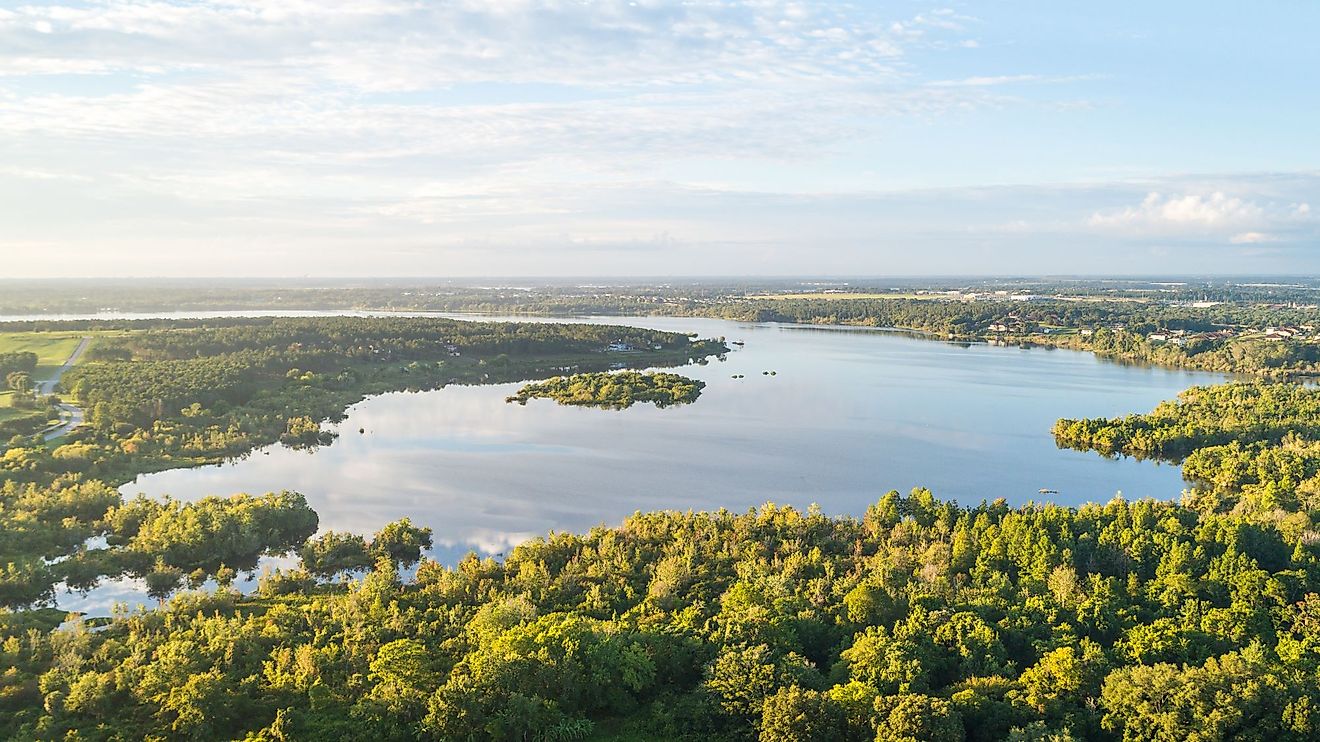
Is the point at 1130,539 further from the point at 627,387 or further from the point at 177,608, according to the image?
the point at 627,387

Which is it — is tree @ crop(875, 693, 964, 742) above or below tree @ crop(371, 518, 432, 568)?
above

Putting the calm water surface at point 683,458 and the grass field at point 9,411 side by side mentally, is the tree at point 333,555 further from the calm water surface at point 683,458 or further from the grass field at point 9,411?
the grass field at point 9,411

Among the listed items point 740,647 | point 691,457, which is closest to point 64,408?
point 691,457

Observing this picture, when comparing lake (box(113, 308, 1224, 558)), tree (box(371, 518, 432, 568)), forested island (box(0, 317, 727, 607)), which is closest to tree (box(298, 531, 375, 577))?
tree (box(371, 518, 432, 568))

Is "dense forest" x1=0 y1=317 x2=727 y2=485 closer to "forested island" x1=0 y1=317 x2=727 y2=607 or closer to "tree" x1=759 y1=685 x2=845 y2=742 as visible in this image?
"forested island" x1=0 y1=317 x2=727 y2=607

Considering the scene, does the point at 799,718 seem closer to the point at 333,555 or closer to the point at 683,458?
the point at 333,555

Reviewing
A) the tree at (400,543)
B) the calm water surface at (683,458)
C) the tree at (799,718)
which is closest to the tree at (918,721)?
the tree at (799,718)

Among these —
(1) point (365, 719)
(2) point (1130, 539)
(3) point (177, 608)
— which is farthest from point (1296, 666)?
(3) point (177, 608)
